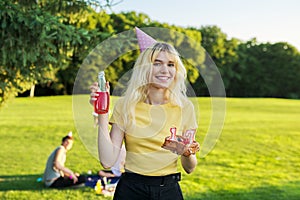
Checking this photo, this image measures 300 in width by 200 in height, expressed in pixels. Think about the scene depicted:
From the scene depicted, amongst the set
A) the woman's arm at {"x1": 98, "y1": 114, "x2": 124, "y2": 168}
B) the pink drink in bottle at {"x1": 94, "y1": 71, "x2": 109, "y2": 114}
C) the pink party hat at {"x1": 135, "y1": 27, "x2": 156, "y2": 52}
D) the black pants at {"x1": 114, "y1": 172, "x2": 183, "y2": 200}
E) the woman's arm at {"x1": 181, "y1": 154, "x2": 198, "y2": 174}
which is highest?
the pink party hat at {"x1": 135, "y1": 27, "x2": 156, "y2": 52}

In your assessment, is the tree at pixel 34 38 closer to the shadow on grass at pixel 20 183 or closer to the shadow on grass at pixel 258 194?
the shadow on grass at pixel 20 183

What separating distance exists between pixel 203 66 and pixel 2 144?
400 inches

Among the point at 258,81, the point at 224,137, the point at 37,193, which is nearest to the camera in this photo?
the point at 37,193

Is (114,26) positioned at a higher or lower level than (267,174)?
higher

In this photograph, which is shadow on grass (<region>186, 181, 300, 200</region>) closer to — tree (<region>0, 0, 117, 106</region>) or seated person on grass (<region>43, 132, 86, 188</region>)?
seated person on grass (<region>43, 132, 86, 188</region>)

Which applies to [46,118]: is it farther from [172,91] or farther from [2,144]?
[172,91]

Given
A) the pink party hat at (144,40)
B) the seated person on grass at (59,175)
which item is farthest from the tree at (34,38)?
the pink party hat at (144,40)

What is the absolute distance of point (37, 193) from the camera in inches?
257

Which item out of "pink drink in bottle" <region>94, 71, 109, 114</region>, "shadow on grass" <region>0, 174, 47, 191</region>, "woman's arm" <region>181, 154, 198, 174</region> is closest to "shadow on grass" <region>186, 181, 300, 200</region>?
"shadow on grass" <region>0, 174, 47, 191</region>

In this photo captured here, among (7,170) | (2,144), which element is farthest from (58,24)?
(2,144)

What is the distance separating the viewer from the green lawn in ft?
21.7

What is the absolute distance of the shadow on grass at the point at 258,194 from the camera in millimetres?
6420

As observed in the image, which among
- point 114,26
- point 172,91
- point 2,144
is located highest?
point 114,26

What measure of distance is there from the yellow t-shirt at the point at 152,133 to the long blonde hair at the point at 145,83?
0.12 ft
